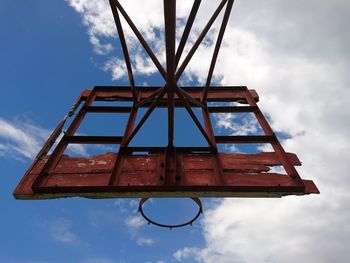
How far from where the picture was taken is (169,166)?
431 centimetres

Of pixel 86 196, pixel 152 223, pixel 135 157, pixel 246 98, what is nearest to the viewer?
pixel 86 196

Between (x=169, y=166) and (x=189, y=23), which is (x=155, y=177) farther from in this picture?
(x=189, y=23)

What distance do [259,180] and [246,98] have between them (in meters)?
2.56

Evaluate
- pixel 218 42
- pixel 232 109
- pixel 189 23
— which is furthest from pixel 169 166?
pixel 218 42

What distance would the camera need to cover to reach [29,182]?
12.6 feet

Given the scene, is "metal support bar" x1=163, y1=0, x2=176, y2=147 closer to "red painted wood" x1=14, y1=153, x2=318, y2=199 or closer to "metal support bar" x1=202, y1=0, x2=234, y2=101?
"red painted wood" x1=14, y1=153, x2=318, y2=199

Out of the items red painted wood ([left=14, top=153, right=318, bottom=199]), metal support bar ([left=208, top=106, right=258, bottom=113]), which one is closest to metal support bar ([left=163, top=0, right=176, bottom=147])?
red painted wood ([left=14, top=153, right=318, bottom=199])

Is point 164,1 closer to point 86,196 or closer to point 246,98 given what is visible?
point 86,196

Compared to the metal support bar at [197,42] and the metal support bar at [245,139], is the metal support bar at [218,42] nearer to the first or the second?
the metal support bar at [197,42]

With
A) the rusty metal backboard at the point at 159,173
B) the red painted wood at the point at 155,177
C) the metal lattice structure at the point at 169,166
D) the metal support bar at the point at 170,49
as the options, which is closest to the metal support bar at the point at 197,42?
the metal lattice structure at the point at 169,166

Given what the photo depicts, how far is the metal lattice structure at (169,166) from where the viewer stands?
3.76m

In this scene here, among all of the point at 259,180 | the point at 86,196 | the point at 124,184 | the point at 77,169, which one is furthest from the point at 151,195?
the point at 259,180

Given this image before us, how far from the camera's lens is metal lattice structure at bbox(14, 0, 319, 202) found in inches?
148

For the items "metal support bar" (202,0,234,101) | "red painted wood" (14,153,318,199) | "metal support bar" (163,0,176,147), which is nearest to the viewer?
"metal support bar" (163,0,176,147)
